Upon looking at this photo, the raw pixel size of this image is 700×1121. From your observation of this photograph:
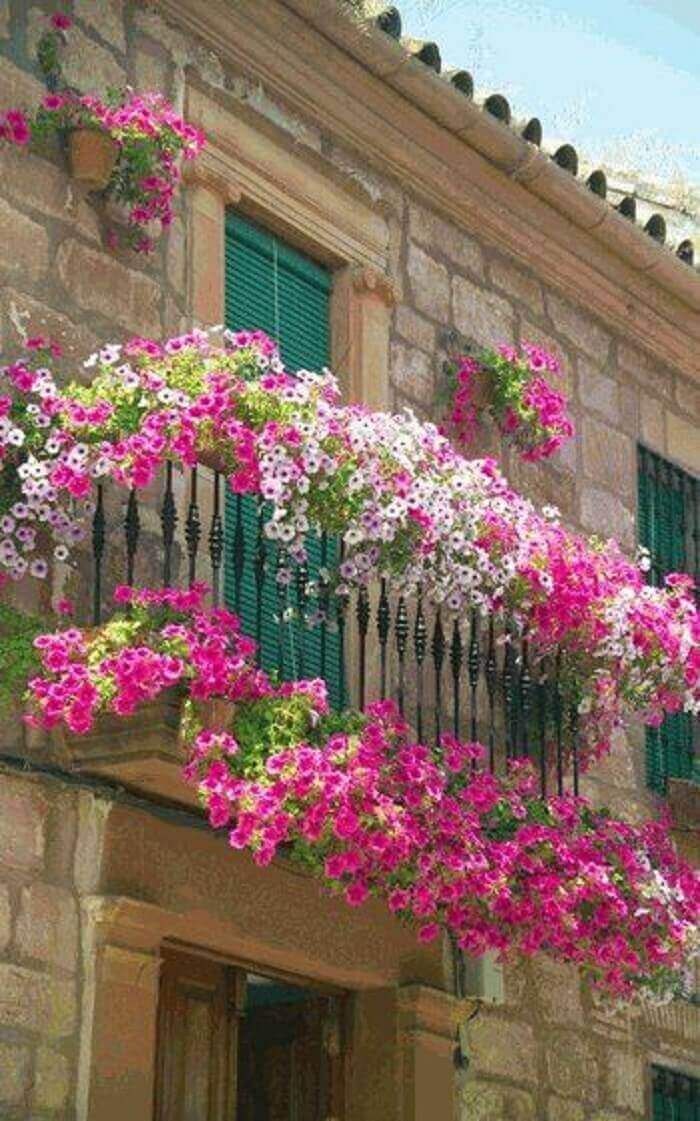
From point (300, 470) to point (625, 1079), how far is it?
3697 mm

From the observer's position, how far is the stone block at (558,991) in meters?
10.2

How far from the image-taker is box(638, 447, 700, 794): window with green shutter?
455 inches

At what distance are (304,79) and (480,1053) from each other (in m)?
3.93

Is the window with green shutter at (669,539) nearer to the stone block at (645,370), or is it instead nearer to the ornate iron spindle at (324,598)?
the stone block at (645,370)

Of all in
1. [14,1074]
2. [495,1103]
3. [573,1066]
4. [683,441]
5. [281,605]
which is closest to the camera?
[14,1074]

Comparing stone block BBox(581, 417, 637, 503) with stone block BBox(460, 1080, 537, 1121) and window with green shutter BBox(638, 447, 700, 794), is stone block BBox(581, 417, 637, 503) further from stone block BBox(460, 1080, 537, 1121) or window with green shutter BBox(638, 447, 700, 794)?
stone block BBox(460, 1080, 537, 1121)

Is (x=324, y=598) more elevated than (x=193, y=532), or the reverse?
(x=324, y=598)

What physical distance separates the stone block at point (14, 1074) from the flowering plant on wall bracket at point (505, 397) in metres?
3.81

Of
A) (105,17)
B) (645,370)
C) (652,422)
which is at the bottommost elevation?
(105,17)

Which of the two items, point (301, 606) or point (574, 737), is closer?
point (301, 606)

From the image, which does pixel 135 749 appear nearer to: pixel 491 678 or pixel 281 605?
pixel 281 605

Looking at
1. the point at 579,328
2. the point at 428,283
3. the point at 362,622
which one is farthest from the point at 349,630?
the point at 579,328

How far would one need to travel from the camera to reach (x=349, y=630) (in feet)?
31.6

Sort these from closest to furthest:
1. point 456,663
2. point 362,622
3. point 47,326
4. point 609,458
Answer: point 47,326, point 362,622, point 456,663, point 609,458
